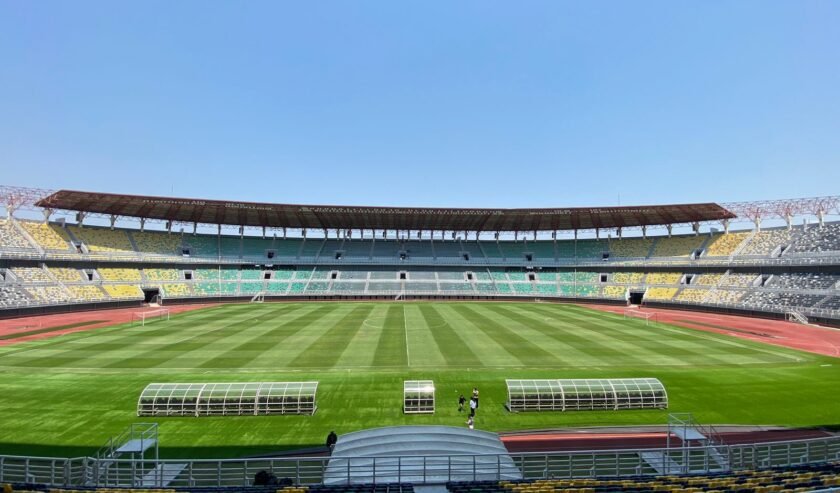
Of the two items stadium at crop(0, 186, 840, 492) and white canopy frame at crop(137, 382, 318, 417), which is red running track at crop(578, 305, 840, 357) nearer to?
stadium at crop(0, 186, 840, 492)

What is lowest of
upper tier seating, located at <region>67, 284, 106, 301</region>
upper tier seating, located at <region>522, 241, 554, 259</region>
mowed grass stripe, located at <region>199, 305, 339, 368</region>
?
mowed grass stripe, located at <region>199, 305, 339, 368</region>

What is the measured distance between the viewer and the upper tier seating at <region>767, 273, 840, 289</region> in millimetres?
46966

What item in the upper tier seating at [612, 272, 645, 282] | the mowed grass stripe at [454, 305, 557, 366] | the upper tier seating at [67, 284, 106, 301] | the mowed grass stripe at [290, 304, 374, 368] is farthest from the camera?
the upper tier seating at [612, 272, 645, 282]

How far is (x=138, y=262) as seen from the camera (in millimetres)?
62844

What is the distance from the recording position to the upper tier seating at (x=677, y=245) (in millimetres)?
67000

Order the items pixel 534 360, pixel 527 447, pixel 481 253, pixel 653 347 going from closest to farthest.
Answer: pixel 527 447
pixel 534 360
pixel 653 347
pixel 481 253

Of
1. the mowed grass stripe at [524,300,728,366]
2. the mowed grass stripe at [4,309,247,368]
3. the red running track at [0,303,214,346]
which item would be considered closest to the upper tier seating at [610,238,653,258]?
the mowed grass stripe at [524,300,728,366]

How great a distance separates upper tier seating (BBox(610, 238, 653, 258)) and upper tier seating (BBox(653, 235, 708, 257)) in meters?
1.56

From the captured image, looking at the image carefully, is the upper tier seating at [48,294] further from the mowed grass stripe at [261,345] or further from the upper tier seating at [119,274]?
the mowed grass stripe at [261,345]

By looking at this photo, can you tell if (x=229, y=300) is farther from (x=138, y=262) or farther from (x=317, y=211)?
(x=317, y=211)

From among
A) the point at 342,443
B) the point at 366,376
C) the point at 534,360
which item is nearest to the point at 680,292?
the point at 534,360

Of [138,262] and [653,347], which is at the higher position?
[138,262]

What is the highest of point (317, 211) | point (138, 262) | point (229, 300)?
point (317, 211)

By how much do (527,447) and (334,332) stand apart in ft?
79.5
